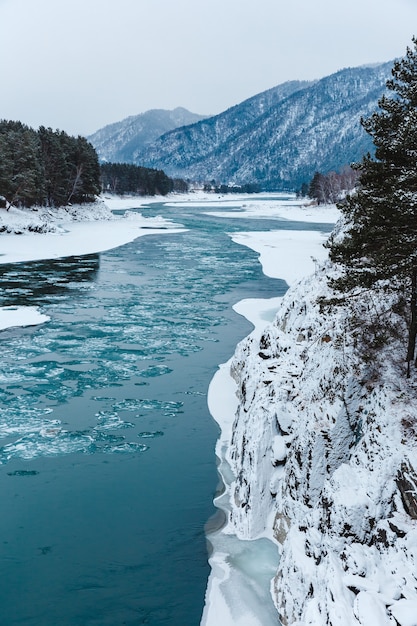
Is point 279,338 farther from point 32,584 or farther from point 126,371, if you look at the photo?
point 32,584

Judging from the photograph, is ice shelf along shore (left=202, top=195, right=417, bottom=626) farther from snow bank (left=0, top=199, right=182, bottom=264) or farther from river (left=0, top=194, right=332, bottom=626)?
snow bank (left=0, top=199, right=182, bottom=264)

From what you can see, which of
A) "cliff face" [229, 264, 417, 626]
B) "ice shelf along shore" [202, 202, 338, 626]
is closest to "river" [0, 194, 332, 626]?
"ice shelf along shore" [202, 202, 338, 626]

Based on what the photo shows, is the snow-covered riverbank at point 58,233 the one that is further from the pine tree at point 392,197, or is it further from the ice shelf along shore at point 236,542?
the pine tree at point 392,197

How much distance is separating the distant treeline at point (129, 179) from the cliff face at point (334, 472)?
157 m

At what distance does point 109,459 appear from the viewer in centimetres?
1623

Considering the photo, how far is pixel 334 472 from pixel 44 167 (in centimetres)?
8285

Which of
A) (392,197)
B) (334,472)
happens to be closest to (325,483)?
(334,472)

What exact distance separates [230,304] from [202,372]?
12.4 meters

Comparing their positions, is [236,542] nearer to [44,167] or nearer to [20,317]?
[20,317]

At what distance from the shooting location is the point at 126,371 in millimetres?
22875

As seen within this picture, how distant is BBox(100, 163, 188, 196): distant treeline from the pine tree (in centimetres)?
15792

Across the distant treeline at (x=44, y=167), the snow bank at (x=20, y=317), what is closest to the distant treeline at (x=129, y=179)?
the distant treeline at (x=44, y=167)

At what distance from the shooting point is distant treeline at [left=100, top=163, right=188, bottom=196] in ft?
548

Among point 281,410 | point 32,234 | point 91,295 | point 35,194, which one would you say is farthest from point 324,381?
point 35,194
